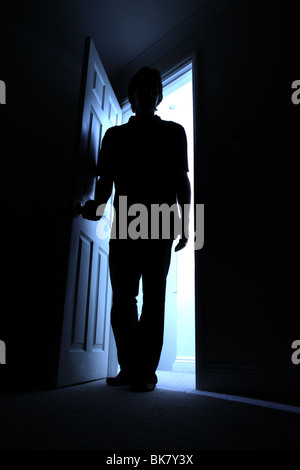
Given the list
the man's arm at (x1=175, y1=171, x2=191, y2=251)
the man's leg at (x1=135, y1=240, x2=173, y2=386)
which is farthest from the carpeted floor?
the man's arm at (x1=175, y1=171, x2=191, y2=251)

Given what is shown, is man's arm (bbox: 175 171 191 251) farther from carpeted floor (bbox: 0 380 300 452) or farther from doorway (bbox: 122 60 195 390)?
doorway (bbox: 122 60 195 390)

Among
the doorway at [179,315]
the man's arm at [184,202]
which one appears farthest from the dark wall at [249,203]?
Result: the doorway at [179,315]

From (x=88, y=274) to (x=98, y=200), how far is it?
0.42 meters

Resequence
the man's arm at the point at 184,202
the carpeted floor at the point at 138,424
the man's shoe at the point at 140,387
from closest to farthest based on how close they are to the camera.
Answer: the carpeted floor at the point at 138,424 < the man's shoe at the point at 140,387 < the man's arm at the point at 184,202

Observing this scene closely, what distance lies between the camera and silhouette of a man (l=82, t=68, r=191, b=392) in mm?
1555

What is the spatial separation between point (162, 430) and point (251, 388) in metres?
0.91

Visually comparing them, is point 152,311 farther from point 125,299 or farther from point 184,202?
point 184,202

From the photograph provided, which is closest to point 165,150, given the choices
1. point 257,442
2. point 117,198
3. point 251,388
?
point 117,198

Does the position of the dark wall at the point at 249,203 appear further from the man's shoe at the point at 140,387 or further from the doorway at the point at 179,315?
the doorway at the point at 179,315

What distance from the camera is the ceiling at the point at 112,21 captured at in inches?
93.7

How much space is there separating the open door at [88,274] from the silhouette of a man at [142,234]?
0.12 metres

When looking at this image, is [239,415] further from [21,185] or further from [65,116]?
[65,116]

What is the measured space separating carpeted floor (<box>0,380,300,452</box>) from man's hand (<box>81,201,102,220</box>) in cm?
82

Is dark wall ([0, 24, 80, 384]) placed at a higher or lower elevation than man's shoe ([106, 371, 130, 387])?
higher
